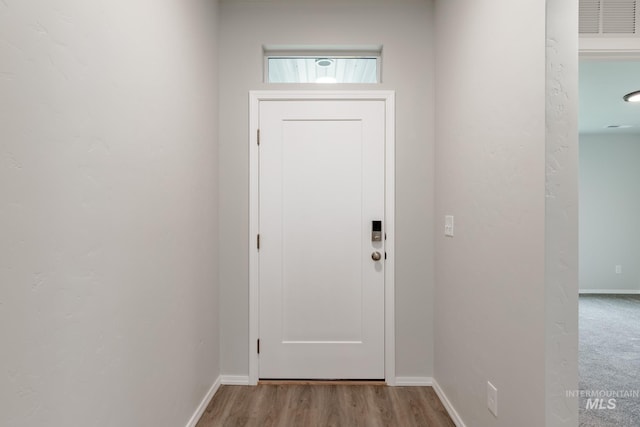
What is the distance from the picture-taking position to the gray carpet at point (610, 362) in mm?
2211

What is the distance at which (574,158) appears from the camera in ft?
4.17

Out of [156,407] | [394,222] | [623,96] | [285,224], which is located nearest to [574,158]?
[394,222]

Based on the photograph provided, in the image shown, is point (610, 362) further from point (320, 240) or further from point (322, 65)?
point (322, 65)

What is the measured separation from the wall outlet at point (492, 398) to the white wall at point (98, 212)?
1525 mm

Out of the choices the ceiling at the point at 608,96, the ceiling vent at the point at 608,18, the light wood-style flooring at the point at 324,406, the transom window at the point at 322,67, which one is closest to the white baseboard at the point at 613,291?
the ceiling at the point at 608,96

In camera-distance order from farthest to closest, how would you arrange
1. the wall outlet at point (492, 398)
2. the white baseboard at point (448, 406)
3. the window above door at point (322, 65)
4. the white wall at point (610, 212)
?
1. the white wall at point (610, 212)
2. the window above door at point (322, 65)
3. the white baseboard at point (448, 406)
4. the wall outlet at point (492, 398)

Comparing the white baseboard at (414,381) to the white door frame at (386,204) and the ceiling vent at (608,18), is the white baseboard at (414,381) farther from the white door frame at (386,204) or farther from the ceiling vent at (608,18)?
the ceiling vent at (608,18)

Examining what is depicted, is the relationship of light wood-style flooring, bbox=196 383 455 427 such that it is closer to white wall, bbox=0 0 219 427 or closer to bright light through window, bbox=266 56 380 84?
white wall, bbox=0 0 219 427

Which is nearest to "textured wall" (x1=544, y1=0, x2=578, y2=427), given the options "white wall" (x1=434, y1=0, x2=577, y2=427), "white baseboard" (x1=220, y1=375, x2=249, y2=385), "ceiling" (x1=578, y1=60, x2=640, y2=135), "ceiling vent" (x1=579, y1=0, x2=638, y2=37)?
"white wall" (x1=434, y1=0, x2=577, y2=427)

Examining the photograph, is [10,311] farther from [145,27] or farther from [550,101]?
[550,101]

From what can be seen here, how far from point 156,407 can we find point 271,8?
2518 millimetres

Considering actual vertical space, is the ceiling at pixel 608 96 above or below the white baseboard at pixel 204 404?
above

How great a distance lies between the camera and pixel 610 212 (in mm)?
5598

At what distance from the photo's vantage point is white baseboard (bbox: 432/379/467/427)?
2.02m
